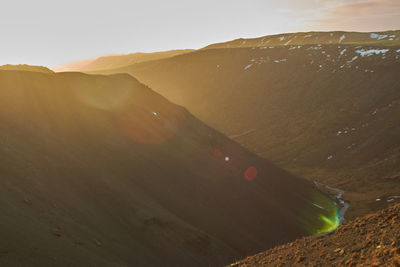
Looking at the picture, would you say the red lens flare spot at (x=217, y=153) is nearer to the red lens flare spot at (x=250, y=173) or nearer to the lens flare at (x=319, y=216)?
the red lens flare spot at (x=250, y=173)

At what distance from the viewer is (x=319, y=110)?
145 metres

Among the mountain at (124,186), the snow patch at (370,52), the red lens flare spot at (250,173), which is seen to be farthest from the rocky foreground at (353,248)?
the snow patch at (370,52)

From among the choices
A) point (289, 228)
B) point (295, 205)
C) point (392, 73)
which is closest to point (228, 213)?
point (289, 228)

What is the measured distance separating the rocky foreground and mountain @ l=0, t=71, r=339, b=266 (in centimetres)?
1093

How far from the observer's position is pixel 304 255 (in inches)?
572

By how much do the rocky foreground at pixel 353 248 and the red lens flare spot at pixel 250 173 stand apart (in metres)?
39.2

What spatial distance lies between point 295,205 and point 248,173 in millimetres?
9258

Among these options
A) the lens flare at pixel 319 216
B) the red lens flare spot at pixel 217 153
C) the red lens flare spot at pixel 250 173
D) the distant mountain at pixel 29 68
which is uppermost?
the distant mountain at pixel 29 68

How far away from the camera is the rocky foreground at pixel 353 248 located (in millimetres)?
10696

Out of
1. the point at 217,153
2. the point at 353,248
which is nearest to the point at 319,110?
the point at 217,153

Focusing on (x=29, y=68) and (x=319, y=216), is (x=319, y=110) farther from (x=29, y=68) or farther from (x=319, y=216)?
(x=29, y=68)

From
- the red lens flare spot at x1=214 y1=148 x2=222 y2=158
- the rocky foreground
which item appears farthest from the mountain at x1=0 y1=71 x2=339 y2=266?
the rocky foreground

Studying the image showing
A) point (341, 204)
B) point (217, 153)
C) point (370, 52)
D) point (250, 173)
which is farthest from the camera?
point (370, 52)

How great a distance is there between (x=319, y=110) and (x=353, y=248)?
13983 centimetres
